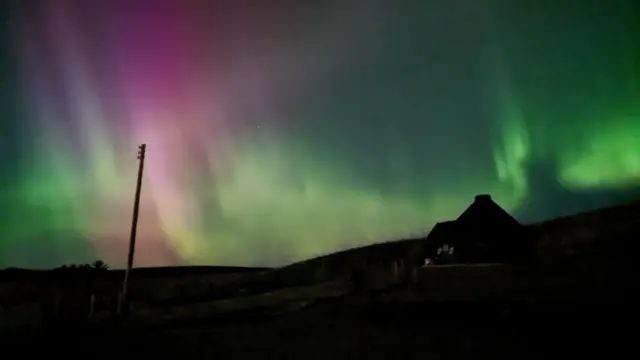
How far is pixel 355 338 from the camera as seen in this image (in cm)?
2070

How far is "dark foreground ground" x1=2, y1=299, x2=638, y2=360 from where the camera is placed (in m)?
17.5

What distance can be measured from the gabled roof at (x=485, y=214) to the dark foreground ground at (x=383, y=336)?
27085 mm

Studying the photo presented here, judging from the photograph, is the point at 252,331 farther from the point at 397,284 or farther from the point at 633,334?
the point at 397,284

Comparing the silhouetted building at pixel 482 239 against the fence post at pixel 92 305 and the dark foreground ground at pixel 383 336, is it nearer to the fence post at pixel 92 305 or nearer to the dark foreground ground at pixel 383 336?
the dark foreground ground at pixel 383 336

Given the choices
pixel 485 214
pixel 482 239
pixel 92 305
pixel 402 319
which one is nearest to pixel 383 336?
pixel 402 319

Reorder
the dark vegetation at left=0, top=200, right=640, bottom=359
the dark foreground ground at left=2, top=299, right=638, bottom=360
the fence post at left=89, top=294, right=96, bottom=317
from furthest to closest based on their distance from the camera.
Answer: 1. the fence post at left=89, top=294, right=96, bottom=317
2. the dark vegetation at left=0, top=200, right=640, bottom=359
3. the dark foreground ground at left=2, top=299, right=638, bottom=360

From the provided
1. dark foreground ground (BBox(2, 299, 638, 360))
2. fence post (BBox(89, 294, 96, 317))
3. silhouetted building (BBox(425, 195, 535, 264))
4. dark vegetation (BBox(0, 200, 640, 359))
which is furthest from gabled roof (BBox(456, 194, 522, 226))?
fence post (BBox(89, 294, 96, 317))

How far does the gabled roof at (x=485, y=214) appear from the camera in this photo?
176 feet

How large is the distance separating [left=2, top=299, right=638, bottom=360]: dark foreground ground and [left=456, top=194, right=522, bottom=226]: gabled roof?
27085mm

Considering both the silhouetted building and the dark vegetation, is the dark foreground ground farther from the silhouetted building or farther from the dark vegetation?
the silhouetted building

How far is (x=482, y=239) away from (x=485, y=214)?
3.92 meters

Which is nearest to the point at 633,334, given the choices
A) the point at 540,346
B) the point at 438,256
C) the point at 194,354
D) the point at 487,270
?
the point at 540,346

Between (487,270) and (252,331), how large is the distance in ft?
56.6

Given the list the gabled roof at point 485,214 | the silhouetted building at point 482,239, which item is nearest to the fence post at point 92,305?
the silhouetted building at point 482,239
